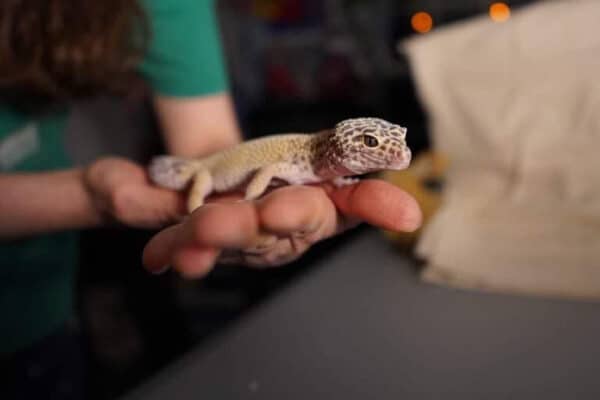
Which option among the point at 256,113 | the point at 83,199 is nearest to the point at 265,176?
the point at 83,199

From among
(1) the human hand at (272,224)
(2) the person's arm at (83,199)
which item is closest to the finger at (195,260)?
(1) the human hand at (272,224)

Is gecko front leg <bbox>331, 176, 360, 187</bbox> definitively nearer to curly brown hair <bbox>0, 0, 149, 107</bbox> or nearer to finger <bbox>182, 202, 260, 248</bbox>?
finger <bbox>182, 202, 260, 248</bbox>

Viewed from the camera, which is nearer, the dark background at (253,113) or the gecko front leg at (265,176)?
the gecko front leg at (265,176)

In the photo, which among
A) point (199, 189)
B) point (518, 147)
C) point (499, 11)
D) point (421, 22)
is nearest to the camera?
point (199, 189)

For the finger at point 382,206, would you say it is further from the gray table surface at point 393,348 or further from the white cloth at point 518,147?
the white cloth at point 518,147

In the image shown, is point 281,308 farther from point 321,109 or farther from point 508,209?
point 321,109

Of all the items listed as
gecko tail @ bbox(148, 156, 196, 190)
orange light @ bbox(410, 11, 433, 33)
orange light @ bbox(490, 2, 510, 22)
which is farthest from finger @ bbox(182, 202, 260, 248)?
orange light @ bbox(410, 11, 433, 33)

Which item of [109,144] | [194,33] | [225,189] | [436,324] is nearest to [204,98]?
[194,33]

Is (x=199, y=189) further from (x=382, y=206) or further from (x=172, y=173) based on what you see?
(x=382, y=206)
